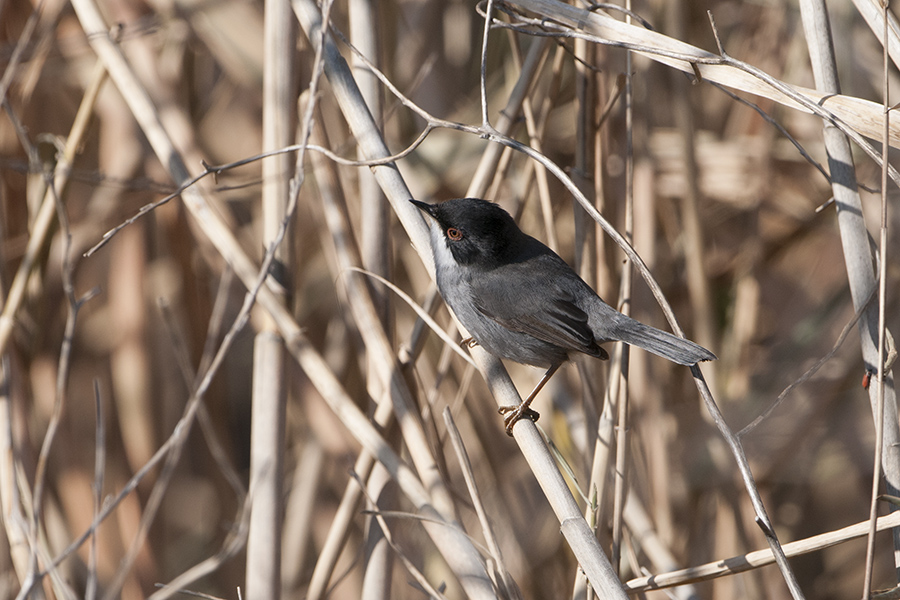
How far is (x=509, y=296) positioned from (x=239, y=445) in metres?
2.73

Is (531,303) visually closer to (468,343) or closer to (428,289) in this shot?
(468,343)

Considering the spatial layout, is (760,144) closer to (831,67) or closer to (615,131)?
(615,131)

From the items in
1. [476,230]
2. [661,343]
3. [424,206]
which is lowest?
[661,343]

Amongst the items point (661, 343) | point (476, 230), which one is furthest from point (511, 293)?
point (661, 343)

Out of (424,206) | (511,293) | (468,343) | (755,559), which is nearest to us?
(755,559)

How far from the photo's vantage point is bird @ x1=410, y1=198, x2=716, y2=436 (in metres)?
2.90

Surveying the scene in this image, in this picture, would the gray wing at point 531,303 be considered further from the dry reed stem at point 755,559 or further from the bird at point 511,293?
the dry reed stem at point 755,559

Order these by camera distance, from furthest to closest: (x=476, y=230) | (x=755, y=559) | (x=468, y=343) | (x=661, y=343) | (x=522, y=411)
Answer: (x=468, y=343)
(x=476, y=230)
(x=661, y=343)
(x=522, y=411)
(x=755, y=559)

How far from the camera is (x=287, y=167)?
2.79 m

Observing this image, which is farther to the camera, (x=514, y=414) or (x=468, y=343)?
(x=468, y=343)

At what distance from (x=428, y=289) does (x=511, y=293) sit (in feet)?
1.44

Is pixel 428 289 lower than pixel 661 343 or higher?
higher

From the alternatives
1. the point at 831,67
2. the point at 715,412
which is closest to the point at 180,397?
the point at 715,412

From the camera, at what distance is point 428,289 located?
3346 millimetres
